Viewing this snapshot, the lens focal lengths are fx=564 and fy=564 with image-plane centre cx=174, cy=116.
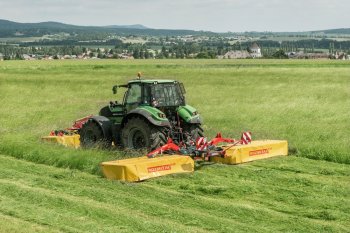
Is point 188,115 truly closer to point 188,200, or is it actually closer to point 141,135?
point 141,135

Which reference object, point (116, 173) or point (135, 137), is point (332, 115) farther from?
point (116, 173)

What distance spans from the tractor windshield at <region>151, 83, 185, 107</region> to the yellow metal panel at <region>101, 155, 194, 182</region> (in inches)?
105

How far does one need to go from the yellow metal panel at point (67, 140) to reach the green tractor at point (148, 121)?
22.5 inches

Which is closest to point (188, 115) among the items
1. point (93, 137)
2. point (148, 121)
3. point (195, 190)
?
point (148, 121)

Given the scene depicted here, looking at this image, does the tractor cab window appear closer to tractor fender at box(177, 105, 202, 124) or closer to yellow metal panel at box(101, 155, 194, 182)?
tractor fender at box(177, 105, 202, 124)

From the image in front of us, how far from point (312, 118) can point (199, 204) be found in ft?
51.8

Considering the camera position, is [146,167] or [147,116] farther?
[147,116]

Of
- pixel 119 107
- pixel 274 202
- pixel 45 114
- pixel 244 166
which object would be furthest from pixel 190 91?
pixel 274 202

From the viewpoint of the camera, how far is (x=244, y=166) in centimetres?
1364

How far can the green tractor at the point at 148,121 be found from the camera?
47.0 ft

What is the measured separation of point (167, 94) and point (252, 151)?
2824mm

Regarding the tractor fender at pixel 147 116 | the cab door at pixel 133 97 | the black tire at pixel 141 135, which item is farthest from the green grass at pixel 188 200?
the cab door at pixel 133 97

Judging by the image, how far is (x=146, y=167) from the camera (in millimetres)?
12039

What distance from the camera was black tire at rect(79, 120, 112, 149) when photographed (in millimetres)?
15719
